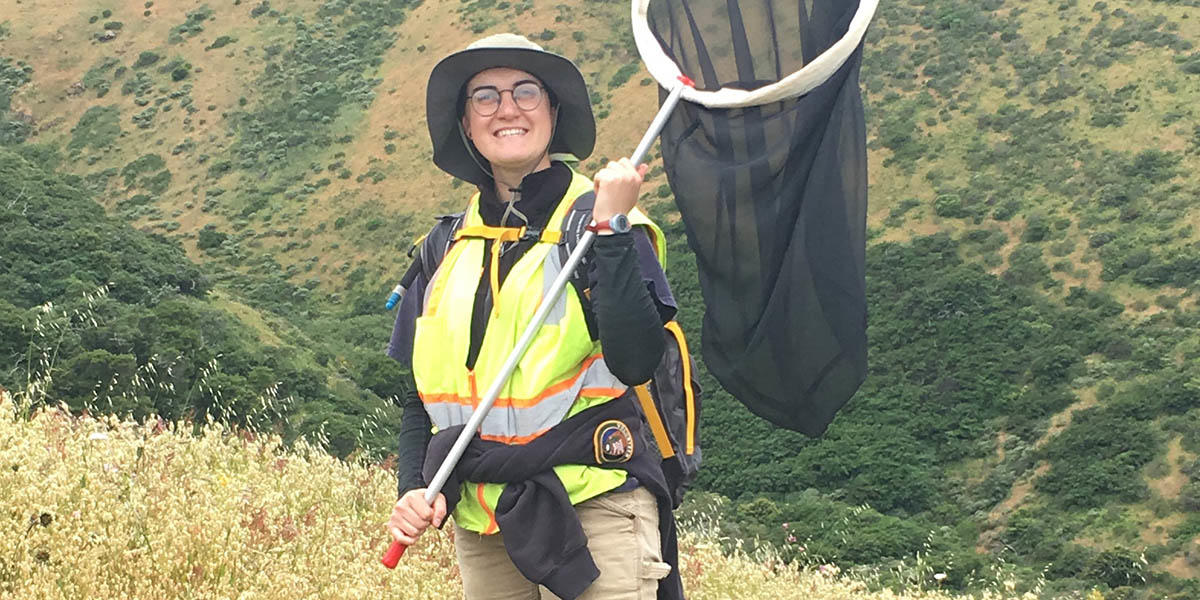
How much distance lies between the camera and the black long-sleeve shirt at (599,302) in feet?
7.59

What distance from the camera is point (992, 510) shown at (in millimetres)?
25625

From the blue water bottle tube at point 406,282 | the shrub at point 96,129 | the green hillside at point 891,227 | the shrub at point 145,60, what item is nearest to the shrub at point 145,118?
the green hillside at point 891,227

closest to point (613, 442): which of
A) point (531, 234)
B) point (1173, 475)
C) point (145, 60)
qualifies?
point (531, 234)

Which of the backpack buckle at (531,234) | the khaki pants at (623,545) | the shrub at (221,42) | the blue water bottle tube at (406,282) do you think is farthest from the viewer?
the shrub at (221,42)

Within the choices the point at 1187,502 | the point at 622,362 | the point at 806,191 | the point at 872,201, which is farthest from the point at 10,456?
the point at 872,201

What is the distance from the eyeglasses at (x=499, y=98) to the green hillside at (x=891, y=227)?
7.72 meters

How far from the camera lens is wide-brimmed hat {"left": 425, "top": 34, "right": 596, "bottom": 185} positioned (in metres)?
2.67

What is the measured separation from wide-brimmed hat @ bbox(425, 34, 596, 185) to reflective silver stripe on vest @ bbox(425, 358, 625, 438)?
541 mm

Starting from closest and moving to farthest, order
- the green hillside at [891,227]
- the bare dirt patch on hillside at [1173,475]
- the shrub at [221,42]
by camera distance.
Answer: the green hillside at [891,227]
the bare dirt patch on hillside at [1173,475]
the shrub at [221,42]

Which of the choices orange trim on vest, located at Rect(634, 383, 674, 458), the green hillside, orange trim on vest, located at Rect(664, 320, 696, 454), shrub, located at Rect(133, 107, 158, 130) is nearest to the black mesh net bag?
orange trim on vest, located at Rect(664, 320, 696, 454)

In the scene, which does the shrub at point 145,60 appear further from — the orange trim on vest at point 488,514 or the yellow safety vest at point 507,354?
the orange trim on vest at point 488,514

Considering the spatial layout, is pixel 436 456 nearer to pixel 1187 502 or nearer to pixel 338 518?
pixel 338 518

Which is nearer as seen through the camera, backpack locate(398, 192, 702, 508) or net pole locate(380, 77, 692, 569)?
net pole locate(380, 77, 692, 569)

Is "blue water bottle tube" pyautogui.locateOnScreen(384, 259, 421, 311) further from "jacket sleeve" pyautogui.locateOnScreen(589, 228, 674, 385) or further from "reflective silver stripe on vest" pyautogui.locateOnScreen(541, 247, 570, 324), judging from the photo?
"jacket sleeve" pyautogui.locateOnScreen(589, 228, 674, 385)
